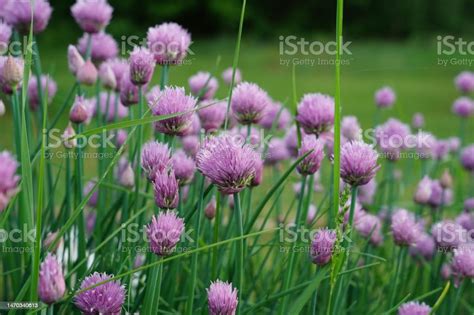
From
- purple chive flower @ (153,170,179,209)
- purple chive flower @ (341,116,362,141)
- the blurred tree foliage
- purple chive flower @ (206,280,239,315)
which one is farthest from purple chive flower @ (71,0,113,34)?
the blurred tree foliage

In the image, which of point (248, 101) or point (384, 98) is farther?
point (384, 98)

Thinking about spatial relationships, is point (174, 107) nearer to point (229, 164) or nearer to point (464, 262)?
point (229, 164)

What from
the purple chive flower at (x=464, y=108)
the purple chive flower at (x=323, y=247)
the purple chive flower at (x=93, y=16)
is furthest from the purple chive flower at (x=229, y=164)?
the purple chive flower at (x=464, y=108)

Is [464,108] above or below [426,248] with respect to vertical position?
above

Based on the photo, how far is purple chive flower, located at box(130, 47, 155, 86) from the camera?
1061 mm

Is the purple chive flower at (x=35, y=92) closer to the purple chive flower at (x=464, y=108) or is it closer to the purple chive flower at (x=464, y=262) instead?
the purple chive flower at (x=464, y=262)

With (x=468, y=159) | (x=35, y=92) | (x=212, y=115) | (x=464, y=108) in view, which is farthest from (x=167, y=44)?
(x=464, y=108)

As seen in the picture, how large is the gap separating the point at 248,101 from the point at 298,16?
1298cm

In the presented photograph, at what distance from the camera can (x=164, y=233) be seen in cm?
78

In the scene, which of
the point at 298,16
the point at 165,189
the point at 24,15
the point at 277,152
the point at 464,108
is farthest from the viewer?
the point at 298,16

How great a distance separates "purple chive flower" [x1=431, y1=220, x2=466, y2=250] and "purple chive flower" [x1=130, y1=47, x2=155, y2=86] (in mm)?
614

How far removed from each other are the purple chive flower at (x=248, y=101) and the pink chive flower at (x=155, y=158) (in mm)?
270

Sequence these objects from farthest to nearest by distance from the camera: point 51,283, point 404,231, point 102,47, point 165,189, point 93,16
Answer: point 102,47 < point 93,16 < point 404,231 < point 165,189 < point 51,283

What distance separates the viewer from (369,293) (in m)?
1.55
